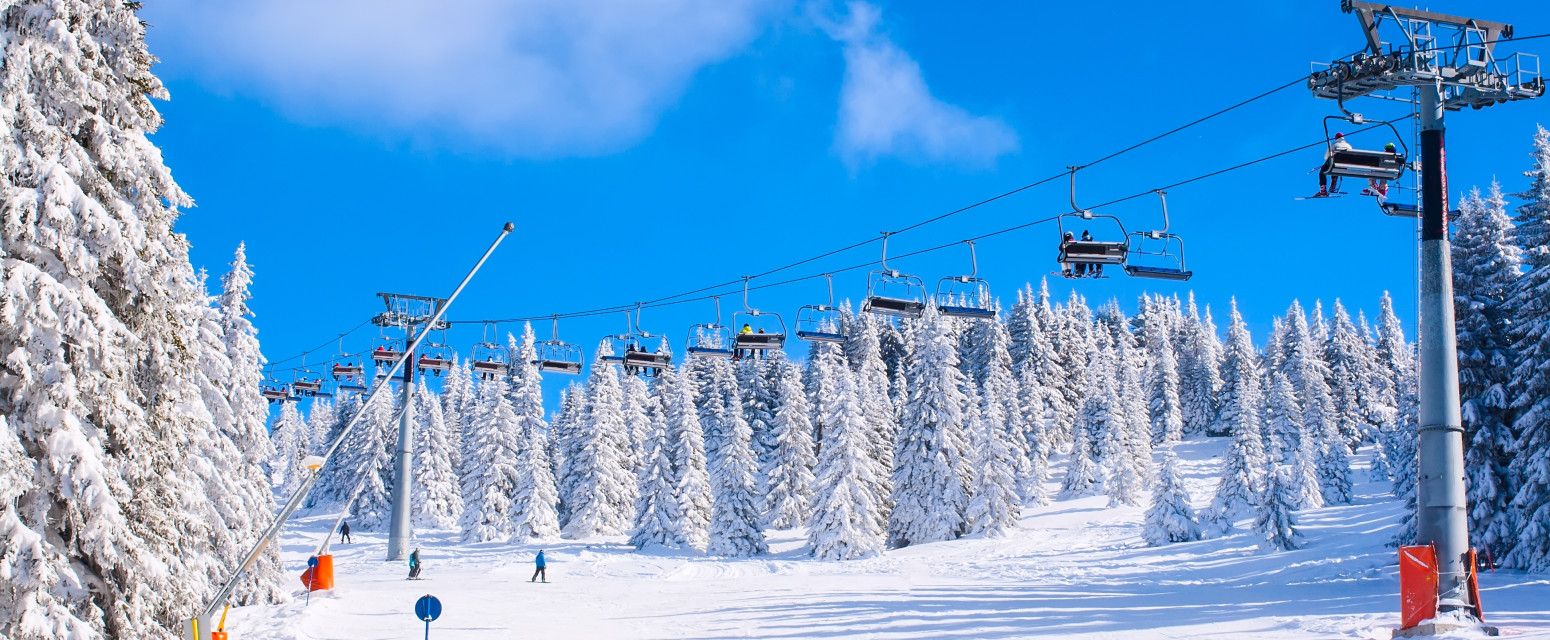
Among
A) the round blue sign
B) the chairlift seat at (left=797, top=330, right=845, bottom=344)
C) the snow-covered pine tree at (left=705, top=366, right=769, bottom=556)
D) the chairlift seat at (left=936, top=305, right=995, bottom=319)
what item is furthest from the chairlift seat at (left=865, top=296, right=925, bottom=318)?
the snow-covered pine tree at (left=705, top=366, right=769, bottom=556)

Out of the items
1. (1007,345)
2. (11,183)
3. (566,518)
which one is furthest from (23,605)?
(1007,345)

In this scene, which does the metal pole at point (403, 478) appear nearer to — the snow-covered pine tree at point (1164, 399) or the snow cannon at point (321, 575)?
the snow cannon at point (321, 575)

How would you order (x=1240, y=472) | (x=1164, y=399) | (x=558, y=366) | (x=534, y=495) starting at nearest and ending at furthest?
(x=558, y=366) → (x=1240, y=472) → (x=534, y=495) → (x=1164, y=399)

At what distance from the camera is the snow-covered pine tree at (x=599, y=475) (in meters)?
66.1

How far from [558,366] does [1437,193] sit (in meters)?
25.0

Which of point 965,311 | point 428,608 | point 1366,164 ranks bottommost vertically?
point 428,608

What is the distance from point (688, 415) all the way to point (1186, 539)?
1114 inches

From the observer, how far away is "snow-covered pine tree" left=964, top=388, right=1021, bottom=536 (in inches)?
2248

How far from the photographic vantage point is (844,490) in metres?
52.8

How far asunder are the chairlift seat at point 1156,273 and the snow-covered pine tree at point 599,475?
49.7 metres

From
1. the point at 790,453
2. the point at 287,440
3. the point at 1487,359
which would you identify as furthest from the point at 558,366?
the point at 287,440

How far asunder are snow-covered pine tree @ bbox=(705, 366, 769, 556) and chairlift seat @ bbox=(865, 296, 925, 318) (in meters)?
33.2

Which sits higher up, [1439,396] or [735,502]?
[1439,396]

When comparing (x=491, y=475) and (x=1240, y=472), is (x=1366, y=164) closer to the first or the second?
(x=1240, y=472)
